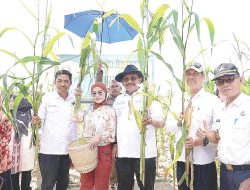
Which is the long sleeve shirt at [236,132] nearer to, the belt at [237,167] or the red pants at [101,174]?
the belt at [237,167]

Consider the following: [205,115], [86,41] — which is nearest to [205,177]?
[205,115]

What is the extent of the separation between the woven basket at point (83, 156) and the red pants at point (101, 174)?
0.29 feet

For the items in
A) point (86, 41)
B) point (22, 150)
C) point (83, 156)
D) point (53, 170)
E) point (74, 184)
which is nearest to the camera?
point (86, 41)

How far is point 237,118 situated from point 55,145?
1638 millimetres

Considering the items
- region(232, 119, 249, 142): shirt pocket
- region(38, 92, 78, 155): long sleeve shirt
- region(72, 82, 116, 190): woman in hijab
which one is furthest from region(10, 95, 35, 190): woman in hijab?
region(232, 119, 249, 142): shirt pocket

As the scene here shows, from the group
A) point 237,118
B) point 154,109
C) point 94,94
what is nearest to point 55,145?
point 94,94

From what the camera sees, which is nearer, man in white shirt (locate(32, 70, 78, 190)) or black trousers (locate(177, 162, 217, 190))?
black trousers (locate(177, 162, 217, 190))

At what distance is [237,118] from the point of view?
1537mm

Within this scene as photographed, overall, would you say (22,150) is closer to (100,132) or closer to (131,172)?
(100,132)

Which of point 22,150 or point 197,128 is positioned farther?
point 22,150

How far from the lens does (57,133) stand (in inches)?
85.1

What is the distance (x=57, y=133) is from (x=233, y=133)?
1580mm

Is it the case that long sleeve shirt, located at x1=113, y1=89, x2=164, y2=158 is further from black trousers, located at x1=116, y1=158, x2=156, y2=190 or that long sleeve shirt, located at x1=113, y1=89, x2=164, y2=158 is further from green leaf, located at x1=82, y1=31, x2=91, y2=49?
green leaf, located at x1=82, y1=31, x2=91, y2=49

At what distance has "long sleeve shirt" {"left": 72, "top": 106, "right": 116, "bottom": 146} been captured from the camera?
79.4 inches
